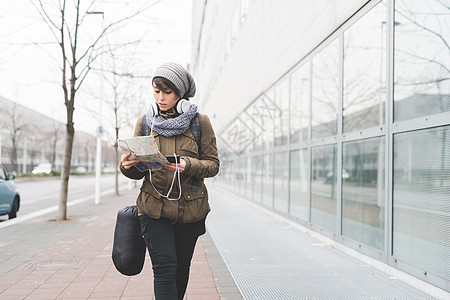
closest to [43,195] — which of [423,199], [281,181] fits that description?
[281,181]

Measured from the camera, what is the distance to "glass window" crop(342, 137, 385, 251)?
5695 mm

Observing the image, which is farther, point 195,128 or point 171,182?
point 195,128

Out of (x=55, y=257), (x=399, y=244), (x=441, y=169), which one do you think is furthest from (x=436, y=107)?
(x=55, y=257)

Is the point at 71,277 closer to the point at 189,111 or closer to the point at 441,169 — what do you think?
the point at 189,111

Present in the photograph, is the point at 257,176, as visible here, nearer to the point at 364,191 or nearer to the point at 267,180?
the point at 267,180

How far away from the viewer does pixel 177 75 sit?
285cm

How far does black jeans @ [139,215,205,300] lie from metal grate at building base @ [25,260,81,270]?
321cm

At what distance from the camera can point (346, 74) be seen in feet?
23.1

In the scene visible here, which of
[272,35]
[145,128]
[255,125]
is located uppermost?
[272,35]

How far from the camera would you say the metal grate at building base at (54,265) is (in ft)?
18.2

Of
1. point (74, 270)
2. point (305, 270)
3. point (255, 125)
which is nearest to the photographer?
point (74, 270)

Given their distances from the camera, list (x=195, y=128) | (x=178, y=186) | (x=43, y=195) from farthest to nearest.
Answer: (x=43, y=195) → (x=195, y=128) → (x=178, y=186)

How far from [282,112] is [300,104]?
1.86m

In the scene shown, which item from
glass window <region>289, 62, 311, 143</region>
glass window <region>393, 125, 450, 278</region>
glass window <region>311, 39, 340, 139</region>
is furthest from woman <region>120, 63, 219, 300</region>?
glass window <region>289, 62, 311, 143</region>
